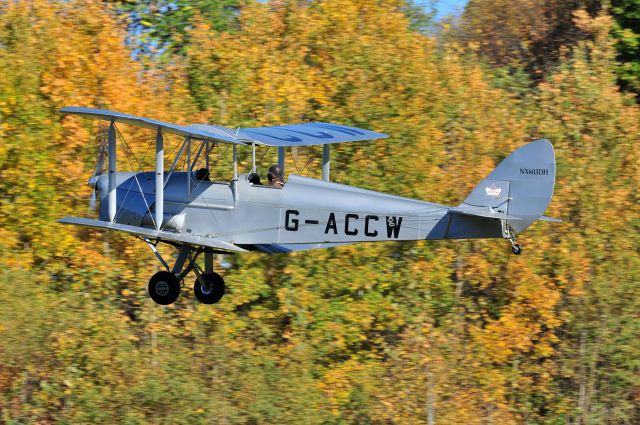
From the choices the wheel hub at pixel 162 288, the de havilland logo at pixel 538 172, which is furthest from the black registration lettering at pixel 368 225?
the wheel hub at pixel 162 288

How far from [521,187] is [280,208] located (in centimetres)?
308

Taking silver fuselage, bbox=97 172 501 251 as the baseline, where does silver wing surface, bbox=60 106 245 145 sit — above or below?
above

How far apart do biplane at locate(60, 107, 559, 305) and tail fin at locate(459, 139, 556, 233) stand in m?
0.01

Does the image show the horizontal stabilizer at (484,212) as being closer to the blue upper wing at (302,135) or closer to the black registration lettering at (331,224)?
the black registration lettering at (331,224)

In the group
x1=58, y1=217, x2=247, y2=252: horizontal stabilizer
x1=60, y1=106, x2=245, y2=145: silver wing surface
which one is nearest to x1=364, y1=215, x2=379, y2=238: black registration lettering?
x1=58, y1=217, x2=247, y2=252: horizontal stabilizer

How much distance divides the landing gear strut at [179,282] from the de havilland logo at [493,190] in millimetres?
3864

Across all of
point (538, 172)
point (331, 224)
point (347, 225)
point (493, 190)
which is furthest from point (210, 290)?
point (538, 172)

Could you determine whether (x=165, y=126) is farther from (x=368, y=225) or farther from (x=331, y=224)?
(x=368, y=225)

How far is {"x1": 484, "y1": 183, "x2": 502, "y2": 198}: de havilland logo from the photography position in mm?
14570

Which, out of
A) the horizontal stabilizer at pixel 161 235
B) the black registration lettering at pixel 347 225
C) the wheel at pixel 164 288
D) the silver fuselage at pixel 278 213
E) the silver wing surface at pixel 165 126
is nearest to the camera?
the silver wing surface at pixel 165 126

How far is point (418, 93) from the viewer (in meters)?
31.7

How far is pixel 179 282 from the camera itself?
620 inches

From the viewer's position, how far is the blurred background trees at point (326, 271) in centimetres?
2884

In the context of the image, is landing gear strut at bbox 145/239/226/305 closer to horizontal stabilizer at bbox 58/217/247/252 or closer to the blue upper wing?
horizontal stabilizer at bbox 58/217/247/252
